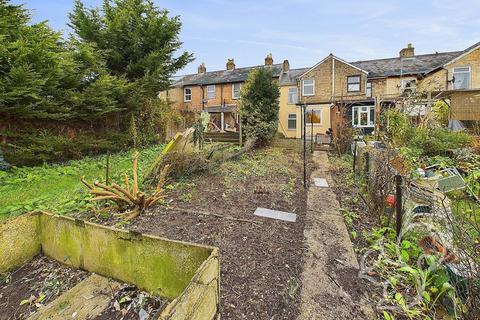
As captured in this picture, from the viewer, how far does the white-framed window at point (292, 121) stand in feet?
72.0

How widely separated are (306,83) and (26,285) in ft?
71.6

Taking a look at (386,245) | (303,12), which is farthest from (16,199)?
(303,12)

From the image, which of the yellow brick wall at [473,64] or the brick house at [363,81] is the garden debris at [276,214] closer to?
the brick house at [363,81]

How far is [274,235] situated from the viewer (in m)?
3.48

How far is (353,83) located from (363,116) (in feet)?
9.32

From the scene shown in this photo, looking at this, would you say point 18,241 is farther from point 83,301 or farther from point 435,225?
point 435,225

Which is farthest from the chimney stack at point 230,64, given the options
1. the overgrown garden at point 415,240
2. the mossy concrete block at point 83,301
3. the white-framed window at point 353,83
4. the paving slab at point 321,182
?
the mossy concrete block at point 83,301

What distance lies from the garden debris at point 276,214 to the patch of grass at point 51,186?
2784 mm

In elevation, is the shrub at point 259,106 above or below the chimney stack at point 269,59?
below

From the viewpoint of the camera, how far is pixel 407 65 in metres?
19.8

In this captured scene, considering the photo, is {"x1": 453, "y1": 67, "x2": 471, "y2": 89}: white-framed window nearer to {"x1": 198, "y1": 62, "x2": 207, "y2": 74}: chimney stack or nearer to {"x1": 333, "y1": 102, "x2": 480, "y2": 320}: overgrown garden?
{"x1": 333, "y1": 102, "x2": 480, "y2": 320}: overgrown garden

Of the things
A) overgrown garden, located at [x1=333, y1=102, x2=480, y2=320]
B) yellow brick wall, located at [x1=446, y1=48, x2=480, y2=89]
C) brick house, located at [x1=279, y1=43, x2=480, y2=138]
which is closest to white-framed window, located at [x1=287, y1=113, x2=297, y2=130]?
brick house, located at [x1=279, y1=43, x2=480, y2=138]

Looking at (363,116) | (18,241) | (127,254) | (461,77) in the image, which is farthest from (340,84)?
(18,241)

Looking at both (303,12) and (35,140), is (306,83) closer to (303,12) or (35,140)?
(303,12)
